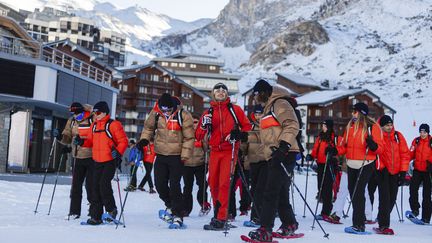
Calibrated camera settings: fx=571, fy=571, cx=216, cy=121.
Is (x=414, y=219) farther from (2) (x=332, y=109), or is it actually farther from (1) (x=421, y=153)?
(2) (x=332, y=109)

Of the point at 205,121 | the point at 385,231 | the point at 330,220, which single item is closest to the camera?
the point at 205,121

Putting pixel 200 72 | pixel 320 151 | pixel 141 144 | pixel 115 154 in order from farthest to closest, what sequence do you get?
pixel 200 72, pixel 320 151, pixel 115 154, pixel 141 144

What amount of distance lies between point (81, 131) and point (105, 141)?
1.03 m

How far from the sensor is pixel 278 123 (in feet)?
22.1

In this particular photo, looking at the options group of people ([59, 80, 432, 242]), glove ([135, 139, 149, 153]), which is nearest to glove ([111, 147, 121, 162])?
group of people ([59, 80, 432, 242])

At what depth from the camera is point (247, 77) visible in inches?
4818

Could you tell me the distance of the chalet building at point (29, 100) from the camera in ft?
75.5

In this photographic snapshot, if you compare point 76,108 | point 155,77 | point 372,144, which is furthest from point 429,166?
point 155,77

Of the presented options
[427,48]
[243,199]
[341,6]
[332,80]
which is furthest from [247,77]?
[243,199]

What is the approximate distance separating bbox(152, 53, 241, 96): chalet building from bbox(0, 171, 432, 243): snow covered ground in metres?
85.4

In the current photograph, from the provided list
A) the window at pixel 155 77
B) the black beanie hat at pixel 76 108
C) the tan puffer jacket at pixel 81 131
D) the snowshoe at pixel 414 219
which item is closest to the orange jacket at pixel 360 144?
the snowshoe at pixel 414 219

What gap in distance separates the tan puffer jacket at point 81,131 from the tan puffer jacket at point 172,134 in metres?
1.49

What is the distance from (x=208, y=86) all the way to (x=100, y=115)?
94213mm

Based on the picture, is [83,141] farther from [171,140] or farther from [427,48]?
[427,48]
